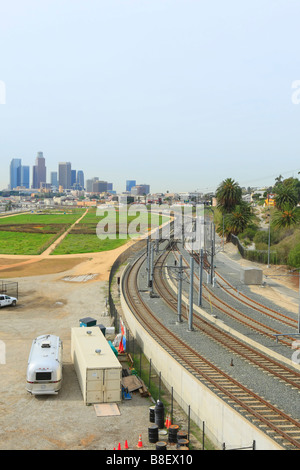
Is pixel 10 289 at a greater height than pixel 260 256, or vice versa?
pixel 260 256

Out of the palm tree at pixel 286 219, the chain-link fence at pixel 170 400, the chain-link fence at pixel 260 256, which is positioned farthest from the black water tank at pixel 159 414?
the palm tree at pixel 286 219

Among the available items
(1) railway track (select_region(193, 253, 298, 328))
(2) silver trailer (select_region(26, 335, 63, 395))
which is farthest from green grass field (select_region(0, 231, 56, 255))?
(2) silver trailer (select_region(26, 335, 63, 395))

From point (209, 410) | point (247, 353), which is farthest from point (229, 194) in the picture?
point (209, 410)

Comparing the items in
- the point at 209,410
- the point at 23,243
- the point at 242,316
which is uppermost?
the point at 209,410

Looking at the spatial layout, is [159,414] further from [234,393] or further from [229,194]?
[229,194]

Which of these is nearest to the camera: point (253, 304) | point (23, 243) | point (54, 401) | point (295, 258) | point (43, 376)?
point (54, 401)
